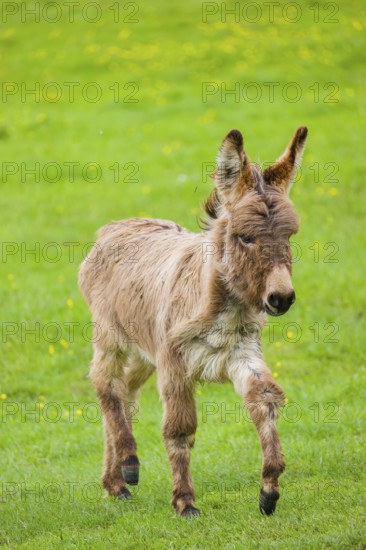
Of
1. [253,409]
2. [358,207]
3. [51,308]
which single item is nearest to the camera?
[253,409]

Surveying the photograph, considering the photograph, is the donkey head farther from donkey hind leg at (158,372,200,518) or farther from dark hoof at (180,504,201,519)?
dark hoof at (180,504,201,519)

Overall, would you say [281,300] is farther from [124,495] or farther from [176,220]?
[176,220]

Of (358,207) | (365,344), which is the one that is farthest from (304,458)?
(358,207)

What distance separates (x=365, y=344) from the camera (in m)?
11.5

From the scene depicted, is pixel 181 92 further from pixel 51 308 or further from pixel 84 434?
pixel 84 434

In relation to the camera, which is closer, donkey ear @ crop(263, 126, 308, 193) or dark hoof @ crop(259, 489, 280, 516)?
dark hoof @ crop(259, 489, 280, 516)

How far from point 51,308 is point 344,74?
13.5 m

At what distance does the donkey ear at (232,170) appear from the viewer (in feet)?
19.4

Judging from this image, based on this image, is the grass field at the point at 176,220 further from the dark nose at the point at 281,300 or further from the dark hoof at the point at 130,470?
the dark nose at the point at 281,300

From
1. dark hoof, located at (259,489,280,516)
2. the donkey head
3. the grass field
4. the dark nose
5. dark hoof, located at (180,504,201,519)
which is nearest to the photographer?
the dark nose

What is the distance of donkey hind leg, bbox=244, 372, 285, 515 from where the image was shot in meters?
5.64

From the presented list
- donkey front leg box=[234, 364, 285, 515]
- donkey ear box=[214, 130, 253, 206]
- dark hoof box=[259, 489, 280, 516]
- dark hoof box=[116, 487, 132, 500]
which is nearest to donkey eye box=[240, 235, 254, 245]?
donkey ear box=[214, 130, 253, 206]

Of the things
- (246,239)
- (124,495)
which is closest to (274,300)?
(246,239)

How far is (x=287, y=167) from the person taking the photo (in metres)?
6.21
